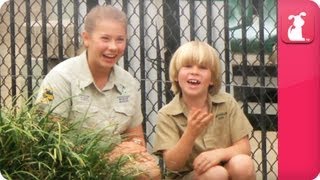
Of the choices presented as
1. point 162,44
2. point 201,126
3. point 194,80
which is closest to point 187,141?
point 201,126

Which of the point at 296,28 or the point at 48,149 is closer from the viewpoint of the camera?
the point at 296,28

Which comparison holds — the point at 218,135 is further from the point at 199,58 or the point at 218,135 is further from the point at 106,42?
the point at 106,42

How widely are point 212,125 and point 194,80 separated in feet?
0.48

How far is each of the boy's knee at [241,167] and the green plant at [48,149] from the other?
292 mm

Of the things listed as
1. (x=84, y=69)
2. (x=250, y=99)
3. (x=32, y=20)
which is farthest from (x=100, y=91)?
(x=250, y=99)

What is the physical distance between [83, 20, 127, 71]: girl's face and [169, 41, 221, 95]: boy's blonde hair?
0.16m

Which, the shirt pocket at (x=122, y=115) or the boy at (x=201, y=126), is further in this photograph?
the shirt pocket at (x=122, y=115)

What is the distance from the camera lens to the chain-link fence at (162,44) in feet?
7.06

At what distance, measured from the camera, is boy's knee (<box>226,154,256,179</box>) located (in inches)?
87.4

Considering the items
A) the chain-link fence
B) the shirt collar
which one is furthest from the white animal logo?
the shirt collar

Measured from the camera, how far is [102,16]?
220 centimetres

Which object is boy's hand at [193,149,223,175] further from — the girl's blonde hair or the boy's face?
the girl's blonde hair

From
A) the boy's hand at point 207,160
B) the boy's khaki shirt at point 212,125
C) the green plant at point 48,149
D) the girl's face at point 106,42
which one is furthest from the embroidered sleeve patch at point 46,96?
the boy's hand at point 207,160

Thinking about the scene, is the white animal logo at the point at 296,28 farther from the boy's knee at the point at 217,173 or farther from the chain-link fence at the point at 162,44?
the boy's knee at the point at 217,173
